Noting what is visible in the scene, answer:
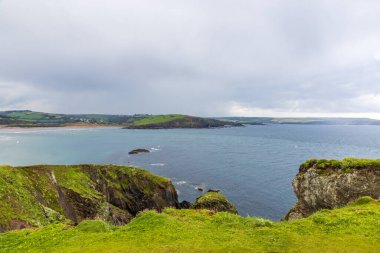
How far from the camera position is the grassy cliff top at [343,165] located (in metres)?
30.6

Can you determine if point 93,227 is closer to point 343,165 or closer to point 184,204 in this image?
point 343,165

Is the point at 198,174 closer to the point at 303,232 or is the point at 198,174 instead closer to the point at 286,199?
the point at 286,199

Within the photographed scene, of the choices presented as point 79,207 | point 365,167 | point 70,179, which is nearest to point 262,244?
point 365,167

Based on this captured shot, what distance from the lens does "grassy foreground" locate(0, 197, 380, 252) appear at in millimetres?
15227

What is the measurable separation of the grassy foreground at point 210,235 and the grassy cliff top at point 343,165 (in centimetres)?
1178

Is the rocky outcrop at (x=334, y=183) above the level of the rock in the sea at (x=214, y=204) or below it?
above

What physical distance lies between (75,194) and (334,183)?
35.9 meters

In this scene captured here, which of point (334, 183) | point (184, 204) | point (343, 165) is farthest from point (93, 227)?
point (184, 204)

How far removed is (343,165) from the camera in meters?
32.2

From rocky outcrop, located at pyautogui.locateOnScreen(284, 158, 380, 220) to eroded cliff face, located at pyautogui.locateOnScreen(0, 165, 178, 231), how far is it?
27.1 metres

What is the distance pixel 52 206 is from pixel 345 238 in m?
31.5

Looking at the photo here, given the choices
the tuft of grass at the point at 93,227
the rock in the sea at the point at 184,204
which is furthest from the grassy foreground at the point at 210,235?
the rock in the sea at the point at 184,204

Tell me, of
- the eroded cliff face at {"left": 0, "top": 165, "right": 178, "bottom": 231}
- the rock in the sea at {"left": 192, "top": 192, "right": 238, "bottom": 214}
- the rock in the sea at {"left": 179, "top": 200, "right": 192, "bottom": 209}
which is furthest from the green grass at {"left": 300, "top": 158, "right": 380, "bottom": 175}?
the eroded cliff face at {"left": 0, "top": 165, "right": 178, "bottom": 231}

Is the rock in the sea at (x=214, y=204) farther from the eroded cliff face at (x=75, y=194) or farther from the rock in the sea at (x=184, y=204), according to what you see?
the rock in the sea at (x=184, y=204)
